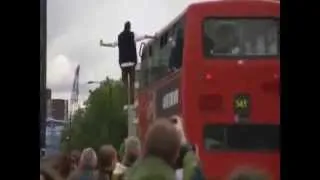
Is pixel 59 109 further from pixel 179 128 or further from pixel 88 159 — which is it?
pixel 179 128

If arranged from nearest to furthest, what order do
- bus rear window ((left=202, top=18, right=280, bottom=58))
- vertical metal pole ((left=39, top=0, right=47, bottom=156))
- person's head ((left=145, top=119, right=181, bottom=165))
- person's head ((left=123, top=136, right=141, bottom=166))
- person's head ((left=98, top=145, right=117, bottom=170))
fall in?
person's head ((left=145, top=119, right=181, bottom=165)), vertical metal pole ((left=39, top=0, right=47, bottom=156)), person's head ((left=123, top=136, right=141, bottom=166)), person's head ((left=98, top=145, right=117, bottom=170)), bus rear window ((left=202, top=18, right=280, bottom=58))

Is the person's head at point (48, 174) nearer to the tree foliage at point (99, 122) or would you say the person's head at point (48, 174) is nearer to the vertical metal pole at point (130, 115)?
the tree foliage at point (99, 122)

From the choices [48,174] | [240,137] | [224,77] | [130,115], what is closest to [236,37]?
[224,77]

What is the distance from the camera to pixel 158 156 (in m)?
3.37

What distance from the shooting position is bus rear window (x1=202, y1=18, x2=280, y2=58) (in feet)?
19.0

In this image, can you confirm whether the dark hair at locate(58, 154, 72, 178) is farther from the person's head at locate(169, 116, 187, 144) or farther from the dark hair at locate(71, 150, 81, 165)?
the person's head at locate(169, 116, 187, 144)

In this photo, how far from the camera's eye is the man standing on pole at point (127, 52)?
13.2 feet

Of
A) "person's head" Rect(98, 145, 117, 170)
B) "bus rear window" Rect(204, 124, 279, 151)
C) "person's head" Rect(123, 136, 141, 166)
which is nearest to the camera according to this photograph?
"person's head" Rect(123, 136, 141, 166)

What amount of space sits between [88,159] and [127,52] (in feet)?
2.10

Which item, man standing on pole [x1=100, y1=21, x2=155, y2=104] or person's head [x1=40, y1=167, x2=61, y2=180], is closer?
person's head [x1=40, y1=167, x2=61, y2=180]

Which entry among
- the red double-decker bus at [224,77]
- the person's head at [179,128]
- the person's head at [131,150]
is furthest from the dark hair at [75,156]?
the red double-decker bus at [224,77]

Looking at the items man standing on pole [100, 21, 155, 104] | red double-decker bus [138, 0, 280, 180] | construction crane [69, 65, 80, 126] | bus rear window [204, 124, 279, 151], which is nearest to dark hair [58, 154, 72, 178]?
construction crane [69, 65, 80, 126]
